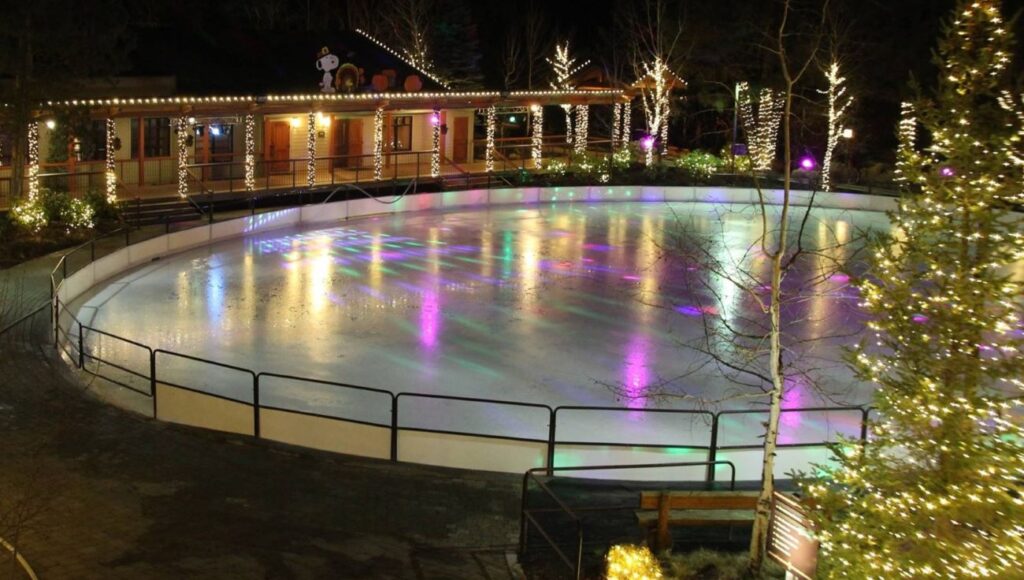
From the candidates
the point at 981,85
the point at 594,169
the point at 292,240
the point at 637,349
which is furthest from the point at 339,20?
the point at 981,85

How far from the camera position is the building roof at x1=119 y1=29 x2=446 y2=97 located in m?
34.3

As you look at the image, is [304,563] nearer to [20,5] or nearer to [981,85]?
[981,85]

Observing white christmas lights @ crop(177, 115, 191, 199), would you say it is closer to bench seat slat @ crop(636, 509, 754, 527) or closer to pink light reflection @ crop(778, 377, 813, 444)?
pink light reflection @ crop(778, 377, 813, 444)

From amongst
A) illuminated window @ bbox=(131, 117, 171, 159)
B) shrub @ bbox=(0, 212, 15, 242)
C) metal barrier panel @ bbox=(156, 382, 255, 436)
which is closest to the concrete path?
metal barrier panel @ bbox=(156, 382, 255, 436)

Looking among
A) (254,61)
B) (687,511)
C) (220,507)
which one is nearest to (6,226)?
(220,507)

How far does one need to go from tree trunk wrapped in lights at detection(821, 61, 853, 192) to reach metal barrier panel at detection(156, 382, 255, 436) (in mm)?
29560

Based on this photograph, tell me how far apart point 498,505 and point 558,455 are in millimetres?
1480

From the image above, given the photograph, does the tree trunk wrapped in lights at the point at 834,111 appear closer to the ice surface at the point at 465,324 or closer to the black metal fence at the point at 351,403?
the ice surface at the point at 465,324

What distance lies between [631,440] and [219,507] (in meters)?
5.20

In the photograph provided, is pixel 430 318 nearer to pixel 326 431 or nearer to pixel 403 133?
pixel 326 431

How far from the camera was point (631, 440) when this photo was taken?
1352cm

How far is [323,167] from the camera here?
3753 cm

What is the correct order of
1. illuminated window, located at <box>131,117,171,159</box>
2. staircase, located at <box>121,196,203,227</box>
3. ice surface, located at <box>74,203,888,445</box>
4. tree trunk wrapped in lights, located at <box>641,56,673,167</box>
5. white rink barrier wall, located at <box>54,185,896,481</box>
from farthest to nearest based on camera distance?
tree trunk wrapped in lights, located at <box>641,56,673,167</box>, illuminated window, located at <box>131,117,171,159</box>, staircase, located at <box>121,196,203,227</box>, ice surface, located at <box>74,203,888,445</box>, white rink barrier wall, located at <box>54,185,896,481</box>

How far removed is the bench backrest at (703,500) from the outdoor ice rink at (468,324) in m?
0.94
